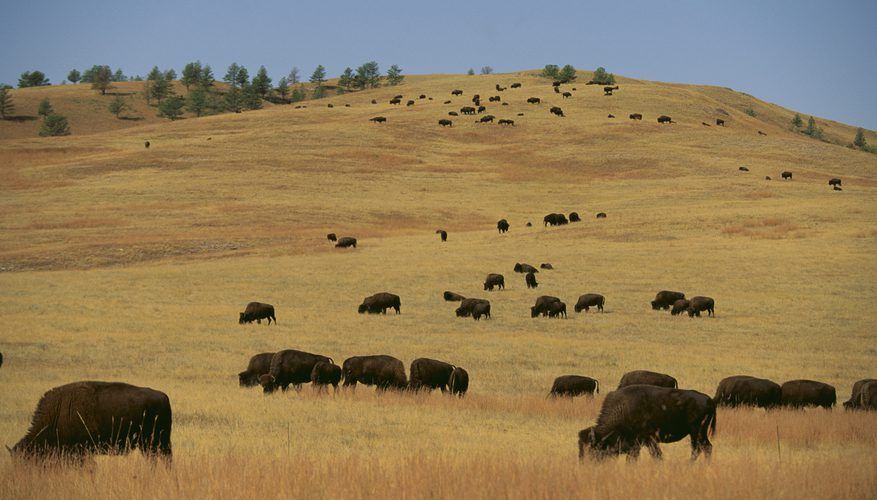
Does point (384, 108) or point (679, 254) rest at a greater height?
point (384, 108)

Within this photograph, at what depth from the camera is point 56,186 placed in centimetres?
7375

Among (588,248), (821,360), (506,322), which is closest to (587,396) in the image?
(821,360)

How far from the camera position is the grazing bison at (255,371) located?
18.9m

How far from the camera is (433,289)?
38656 mm

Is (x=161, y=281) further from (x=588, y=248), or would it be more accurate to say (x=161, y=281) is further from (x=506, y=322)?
(x=588, y=248)

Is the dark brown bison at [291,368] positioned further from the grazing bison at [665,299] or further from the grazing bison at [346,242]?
the grazing bison at [346,242]

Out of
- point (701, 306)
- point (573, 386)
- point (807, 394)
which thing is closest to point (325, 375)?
point (573, 386)

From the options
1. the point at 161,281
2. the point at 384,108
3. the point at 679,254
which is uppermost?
the point at 384,108

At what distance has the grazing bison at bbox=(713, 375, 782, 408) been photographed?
16.2 meters

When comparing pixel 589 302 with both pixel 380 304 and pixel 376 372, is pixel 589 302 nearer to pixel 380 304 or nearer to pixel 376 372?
pixel 380 304

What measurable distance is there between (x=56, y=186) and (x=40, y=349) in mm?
56067

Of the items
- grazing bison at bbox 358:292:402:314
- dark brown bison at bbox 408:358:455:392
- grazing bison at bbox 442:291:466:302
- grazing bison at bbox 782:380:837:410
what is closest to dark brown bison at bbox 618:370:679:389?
grazing bison at bbox 782:380:837:410

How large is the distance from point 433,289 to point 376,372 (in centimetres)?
2035

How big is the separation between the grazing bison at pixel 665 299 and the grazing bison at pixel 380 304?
34.2 ft
